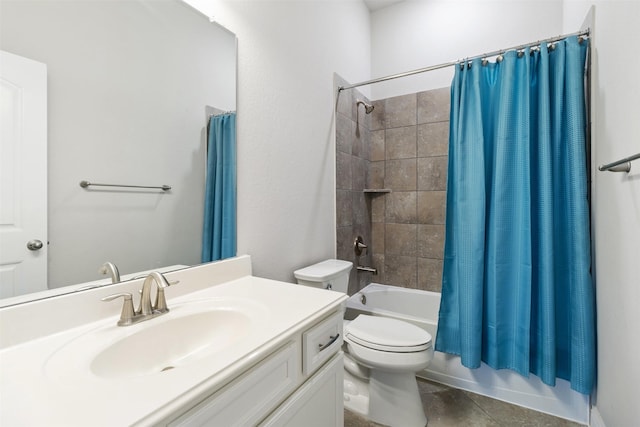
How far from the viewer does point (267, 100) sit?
1.44 m

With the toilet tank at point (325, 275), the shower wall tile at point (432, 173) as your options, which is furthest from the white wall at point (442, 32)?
the toilet tank at point (325, 275)

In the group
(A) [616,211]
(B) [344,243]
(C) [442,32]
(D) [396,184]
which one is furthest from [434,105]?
(A) [616,211]

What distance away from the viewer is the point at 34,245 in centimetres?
72

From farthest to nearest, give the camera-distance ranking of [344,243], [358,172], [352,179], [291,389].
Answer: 1. [358,172]
2. [352,179]
3. [344,243]
4. [291,389]

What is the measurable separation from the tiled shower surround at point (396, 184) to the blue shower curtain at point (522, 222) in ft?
2.44

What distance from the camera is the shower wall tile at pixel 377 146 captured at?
2.67m

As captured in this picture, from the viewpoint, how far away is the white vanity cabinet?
0.58 metres

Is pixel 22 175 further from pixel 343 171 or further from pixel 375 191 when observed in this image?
pixel 375 191

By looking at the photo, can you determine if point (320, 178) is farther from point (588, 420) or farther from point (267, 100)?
point (588, 420)

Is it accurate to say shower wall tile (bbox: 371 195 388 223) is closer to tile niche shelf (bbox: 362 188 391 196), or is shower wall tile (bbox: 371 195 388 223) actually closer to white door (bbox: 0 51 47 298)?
tile niche shelf (bbox: 362 188 391 196)

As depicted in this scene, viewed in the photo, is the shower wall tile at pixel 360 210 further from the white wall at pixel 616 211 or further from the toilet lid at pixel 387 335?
the white wall at pixel 616 211

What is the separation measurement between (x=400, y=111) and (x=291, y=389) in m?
2.43

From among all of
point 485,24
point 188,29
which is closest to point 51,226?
point 188,29

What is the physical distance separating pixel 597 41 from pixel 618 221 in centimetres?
86
